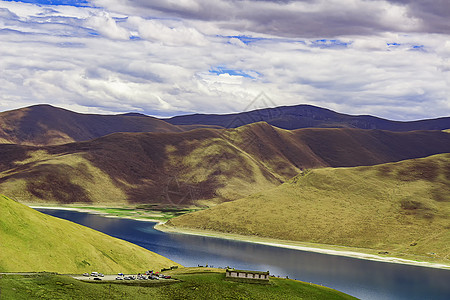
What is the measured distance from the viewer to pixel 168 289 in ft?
233

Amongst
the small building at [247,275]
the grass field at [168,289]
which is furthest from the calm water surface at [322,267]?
the small building at [247,275]

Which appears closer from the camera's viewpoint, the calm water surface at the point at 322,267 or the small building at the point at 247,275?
the small building at the point at 247,275

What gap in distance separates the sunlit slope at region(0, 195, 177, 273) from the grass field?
45.4 ft

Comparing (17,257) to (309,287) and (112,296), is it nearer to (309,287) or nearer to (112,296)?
(112,296)

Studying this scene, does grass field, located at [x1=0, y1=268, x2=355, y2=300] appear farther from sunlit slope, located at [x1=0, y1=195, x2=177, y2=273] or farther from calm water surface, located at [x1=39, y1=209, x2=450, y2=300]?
calm water surface, located at [x1=39, y1=209, x2=450, y2=300]

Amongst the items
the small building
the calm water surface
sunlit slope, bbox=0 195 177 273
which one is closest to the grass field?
the small building

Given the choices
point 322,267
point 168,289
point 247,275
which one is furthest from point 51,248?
point 322,267

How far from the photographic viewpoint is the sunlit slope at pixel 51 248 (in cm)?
7981

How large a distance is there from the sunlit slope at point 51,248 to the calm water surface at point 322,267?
4100 centimetres

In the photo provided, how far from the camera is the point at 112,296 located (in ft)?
208

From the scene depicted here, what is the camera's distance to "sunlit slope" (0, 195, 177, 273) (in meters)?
79.8

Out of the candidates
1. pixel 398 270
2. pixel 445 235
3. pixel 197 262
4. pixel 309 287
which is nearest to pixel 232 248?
pixel 197 262

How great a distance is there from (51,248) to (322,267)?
306ft

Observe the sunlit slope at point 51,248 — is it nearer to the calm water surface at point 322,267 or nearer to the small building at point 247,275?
the small building at point 247,275
